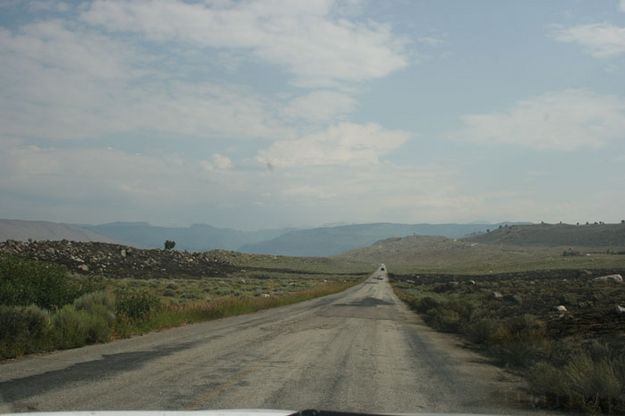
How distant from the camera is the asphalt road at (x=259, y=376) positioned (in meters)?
8.41

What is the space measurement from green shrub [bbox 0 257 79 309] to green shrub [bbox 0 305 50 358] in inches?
114

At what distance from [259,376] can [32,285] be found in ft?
36.9

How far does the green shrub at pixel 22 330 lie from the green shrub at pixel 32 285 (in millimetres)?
2895

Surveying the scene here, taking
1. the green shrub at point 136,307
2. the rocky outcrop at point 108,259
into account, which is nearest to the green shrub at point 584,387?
the green shrub at point 136,307

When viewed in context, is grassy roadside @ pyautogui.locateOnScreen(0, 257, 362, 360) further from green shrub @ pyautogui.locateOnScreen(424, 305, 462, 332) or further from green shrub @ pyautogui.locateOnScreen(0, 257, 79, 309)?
green shrub @ pyautogui.locateOnScreen(424, 305, 462, 332)

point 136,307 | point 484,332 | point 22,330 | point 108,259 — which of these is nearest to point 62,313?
point 22,330

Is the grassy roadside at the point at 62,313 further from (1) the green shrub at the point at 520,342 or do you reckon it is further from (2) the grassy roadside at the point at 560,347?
(1) the green shrub at the point at 520,342

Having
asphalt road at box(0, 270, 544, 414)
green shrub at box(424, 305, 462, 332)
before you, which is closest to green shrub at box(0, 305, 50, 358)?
asphalt road at box(0, 270, 544, 414)

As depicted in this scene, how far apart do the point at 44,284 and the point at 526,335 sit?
15208 mm

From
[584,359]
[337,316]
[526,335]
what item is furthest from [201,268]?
[584,359]

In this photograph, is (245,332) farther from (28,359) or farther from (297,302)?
(297,302)

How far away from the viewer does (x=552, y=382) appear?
9.59 meters

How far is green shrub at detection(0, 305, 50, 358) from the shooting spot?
12.8m

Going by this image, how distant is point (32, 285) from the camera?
18688mm
